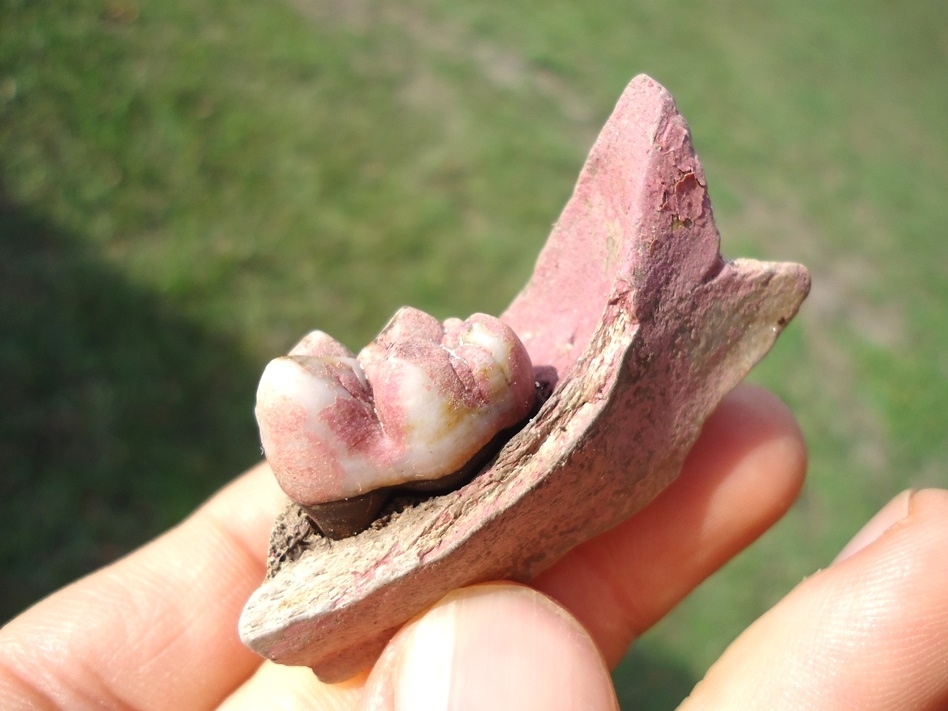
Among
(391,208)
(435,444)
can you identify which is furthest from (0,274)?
(435,444)

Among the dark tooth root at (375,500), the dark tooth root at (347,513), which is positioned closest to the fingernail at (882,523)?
the dark tooth root at (375,500)

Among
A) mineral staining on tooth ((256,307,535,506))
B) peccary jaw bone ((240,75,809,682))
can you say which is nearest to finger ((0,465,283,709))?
peccary jaw bone ((240,75,809,682))

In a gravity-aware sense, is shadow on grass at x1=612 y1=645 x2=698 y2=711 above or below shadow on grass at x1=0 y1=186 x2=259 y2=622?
below

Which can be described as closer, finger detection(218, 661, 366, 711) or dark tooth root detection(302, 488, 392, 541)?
dark tooth root detection(302, 488, 392, 541)

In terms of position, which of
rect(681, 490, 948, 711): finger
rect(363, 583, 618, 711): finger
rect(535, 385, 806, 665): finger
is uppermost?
rect(363, 583, 618, 711): finger

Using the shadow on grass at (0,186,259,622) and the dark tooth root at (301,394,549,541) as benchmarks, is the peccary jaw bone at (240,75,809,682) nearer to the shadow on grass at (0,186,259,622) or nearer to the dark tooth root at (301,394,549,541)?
the dark tooth root at (301,394,549,541)

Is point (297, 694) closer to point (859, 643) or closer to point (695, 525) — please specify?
point (695, 525)
